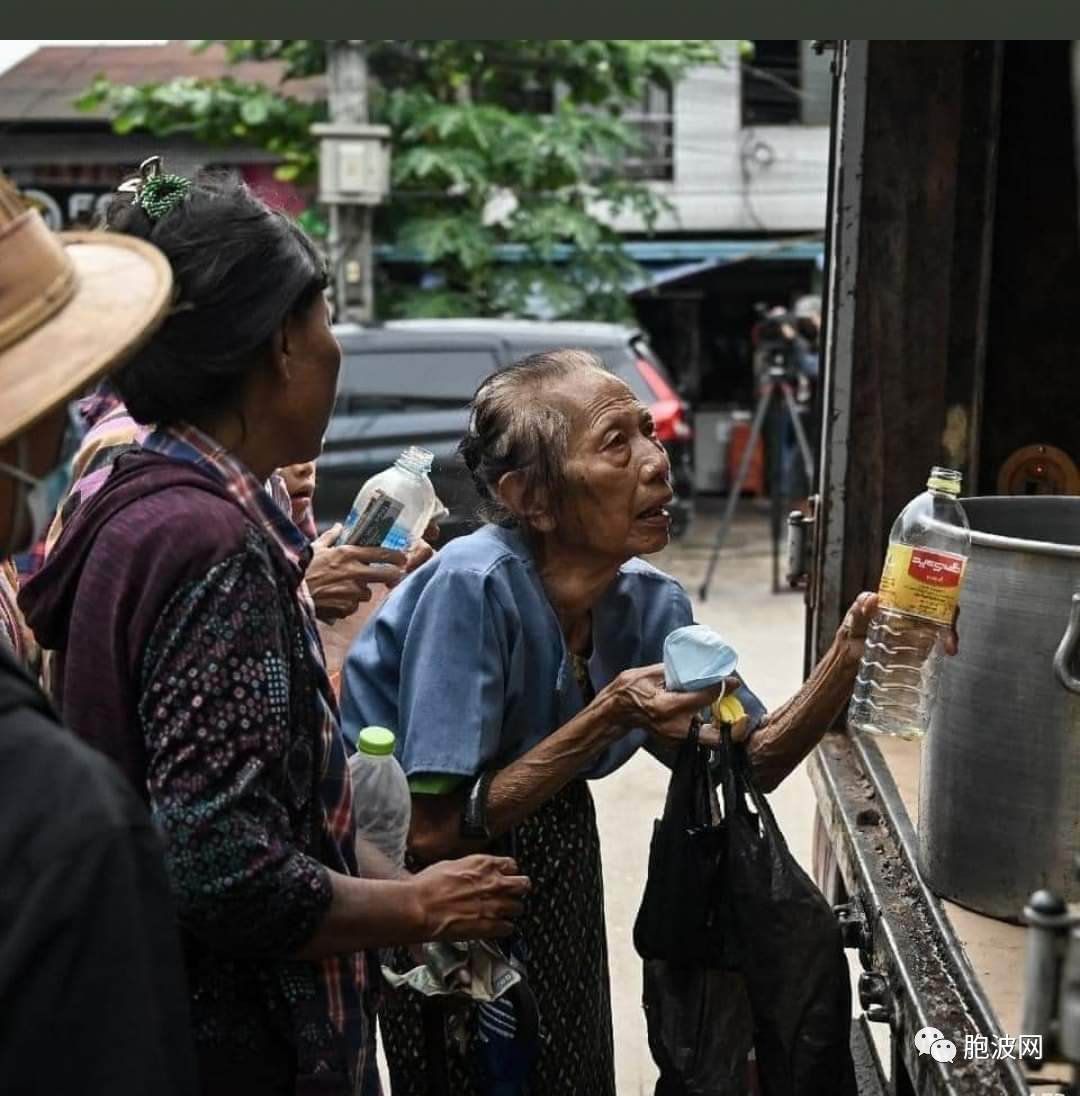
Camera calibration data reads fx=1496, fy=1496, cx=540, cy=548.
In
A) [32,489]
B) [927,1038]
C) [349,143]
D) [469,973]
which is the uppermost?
[32,489]

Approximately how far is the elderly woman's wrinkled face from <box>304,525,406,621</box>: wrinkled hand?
566 mm

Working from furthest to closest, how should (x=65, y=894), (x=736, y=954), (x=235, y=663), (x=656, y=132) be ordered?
1. (x=656, y=132)
2. (x=736, y=954)
3. (x=235, y=663)
4. (x=65, y=894)

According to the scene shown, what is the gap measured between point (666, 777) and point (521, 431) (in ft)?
15.2

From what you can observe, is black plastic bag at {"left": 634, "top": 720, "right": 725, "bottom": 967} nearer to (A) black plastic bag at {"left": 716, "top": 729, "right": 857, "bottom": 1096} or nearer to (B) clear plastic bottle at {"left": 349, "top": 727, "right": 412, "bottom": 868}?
(A) black plastic bag at {"left": 716, "top": 729, "right": 857, "bottom": 1096}

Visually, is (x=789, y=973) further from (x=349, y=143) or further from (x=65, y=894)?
(x=349, y=143)

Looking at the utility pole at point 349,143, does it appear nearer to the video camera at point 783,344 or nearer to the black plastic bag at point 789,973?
the video camera at point 783,344

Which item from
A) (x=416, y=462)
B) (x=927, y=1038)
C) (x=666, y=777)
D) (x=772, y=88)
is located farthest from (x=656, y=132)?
(x=927, y=1038)

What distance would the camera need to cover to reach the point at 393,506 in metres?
2.92

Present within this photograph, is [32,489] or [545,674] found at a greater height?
[32,489]

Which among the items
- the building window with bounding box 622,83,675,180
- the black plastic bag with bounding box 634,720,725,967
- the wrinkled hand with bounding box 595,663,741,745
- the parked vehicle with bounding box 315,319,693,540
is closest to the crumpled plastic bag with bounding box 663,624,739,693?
the wrinkled hand with bounding box 595,663,741,745

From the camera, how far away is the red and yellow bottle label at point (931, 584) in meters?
2.07

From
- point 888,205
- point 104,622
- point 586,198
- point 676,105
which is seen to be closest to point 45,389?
point 104,622

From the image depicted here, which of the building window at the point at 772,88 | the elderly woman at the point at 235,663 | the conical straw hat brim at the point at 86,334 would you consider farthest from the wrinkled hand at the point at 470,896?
the building window at the point at 772,88

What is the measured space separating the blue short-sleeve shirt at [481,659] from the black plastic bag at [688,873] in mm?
163
